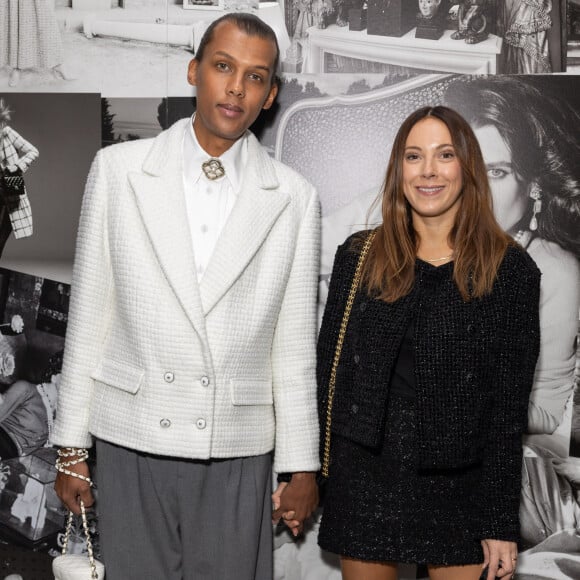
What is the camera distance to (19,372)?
2.81 meters

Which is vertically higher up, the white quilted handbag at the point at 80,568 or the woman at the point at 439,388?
the woman at the point at 439,388

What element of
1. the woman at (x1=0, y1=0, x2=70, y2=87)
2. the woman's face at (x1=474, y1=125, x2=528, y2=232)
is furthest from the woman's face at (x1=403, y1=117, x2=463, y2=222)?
the woman at (x1=0, y1=0, x2=70, y2=87)

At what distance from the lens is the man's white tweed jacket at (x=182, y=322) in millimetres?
1988

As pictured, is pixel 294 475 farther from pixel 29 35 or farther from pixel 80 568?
pixel 29 35

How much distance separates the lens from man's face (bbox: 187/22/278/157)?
6.86 ft

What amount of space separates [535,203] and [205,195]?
1085 millimetres

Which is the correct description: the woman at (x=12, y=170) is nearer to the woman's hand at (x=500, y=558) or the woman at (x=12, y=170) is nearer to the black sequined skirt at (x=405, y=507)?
the black sequined skirt at (x=405, y=507)

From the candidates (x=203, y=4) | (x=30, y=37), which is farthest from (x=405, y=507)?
(x=30, y=37)

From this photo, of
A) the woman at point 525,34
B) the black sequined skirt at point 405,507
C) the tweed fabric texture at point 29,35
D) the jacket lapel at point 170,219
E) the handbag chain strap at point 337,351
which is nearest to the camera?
the jacket lapel at point 170,219

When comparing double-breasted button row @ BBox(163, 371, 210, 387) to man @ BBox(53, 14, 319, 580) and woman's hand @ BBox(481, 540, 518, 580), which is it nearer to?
man @ BBox(53, 14, 319, 580)

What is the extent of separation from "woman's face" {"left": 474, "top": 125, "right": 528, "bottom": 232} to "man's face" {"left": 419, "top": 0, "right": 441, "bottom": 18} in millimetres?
387

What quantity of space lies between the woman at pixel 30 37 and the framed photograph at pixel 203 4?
0.45 metres

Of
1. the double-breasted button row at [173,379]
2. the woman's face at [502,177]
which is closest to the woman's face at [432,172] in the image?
the woman's face at [502,177]

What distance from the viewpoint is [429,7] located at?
8.32ft
